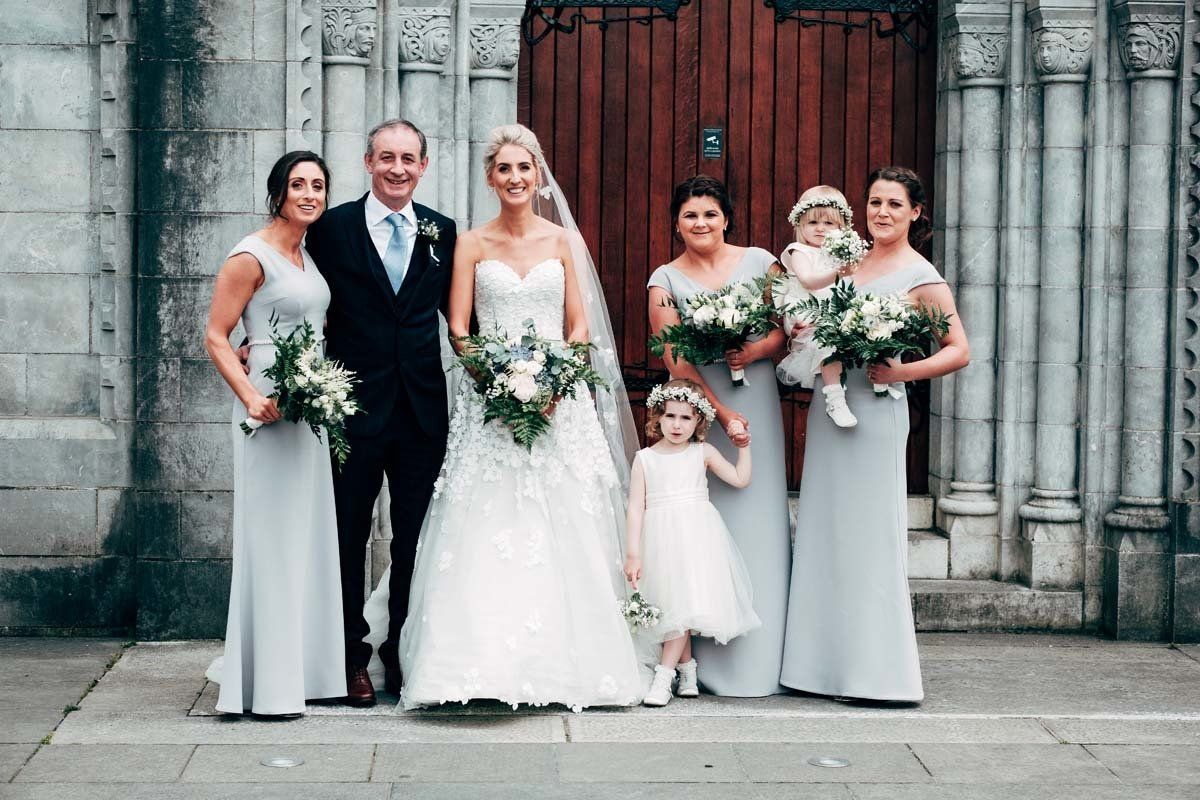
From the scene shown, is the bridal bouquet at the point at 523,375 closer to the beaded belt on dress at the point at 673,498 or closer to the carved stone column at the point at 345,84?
the beaded belt on dress at the point at 673,498

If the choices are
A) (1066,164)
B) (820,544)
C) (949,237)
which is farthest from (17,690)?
(1066,164)

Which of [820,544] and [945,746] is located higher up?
[820,544]

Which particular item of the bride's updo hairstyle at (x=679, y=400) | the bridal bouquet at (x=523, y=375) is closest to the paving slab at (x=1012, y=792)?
the bride's updo hairstyle at (x=679, y=400)

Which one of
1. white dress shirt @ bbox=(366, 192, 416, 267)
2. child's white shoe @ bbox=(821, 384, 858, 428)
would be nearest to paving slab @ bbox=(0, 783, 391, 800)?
white dress shirt @ bbox=(366, 192, 416, 267)

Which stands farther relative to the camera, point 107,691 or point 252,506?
point 107,691

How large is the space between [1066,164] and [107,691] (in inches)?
204

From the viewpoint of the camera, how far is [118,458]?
7.96 metres

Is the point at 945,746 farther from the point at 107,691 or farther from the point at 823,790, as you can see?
the point at 107,691

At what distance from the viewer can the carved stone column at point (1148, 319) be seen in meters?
8.05

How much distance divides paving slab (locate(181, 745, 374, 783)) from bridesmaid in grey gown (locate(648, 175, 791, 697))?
65.3 inches

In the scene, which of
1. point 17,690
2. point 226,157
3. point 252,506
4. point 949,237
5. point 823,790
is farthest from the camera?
point 949,237

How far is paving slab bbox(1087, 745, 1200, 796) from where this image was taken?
5723 millimetres

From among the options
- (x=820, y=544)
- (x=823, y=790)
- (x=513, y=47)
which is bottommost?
(x=823, y=790)

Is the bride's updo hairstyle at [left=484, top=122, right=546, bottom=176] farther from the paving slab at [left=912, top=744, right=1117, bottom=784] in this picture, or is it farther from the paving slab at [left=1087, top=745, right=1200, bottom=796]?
the paving slab at [left=1087, top=745, right=1200, bottom=796]
